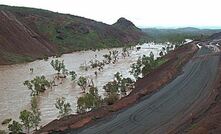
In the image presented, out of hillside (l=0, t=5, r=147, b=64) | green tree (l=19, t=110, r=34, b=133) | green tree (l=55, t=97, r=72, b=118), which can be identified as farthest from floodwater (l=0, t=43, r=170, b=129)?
hillside (l=0, t=5, r=147, b=64)

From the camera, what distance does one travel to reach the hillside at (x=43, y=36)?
4616 inches

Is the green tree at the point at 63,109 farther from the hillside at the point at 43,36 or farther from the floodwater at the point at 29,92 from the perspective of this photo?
the hillside at the point at 43,36

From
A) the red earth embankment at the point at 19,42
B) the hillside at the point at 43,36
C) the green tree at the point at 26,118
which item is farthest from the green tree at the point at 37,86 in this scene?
the red earth embankment at the point at 19,42

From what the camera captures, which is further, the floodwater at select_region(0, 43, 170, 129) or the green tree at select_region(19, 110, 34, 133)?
the floodwater at select_region(0, 43, 170, 129)

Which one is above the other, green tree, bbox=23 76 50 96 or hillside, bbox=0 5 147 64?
hillside, bbox=0 5 147 64

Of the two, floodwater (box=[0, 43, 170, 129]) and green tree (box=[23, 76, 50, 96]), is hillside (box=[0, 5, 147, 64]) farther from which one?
green tree (box=[23, 76, 50, 96])

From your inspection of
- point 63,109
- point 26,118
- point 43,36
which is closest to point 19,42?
point 43,36

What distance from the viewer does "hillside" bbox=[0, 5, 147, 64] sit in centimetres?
11725

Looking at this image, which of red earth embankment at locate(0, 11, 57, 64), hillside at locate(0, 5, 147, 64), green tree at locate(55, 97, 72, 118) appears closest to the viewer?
green tree at locate(55, 97, 72, 118)

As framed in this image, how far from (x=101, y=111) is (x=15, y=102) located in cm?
2268

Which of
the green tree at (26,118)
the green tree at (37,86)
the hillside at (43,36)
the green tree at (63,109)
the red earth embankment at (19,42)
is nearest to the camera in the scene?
the green tree at (26,118)

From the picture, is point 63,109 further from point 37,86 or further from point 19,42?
point 19,42

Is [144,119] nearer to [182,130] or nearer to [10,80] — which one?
[182,130]

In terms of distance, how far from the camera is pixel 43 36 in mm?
147500
